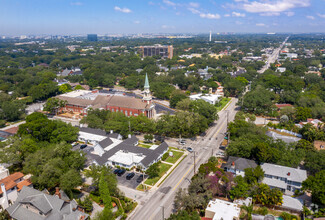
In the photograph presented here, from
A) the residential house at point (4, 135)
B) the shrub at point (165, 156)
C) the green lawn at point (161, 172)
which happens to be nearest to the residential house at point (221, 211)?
the green lawn at point (161, 172)

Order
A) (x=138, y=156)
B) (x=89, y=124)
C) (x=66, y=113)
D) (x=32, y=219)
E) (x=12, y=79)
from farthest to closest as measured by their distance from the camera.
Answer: (x=12, y=79) < (x=66, y=113) < (x=89, y=124) < (x=138, y=156) < (x=32, y=219)

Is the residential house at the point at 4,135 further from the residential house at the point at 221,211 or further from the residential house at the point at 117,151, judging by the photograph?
the residential house at the point at 221,211

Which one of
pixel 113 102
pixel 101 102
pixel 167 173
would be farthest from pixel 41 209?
pixel 101 102

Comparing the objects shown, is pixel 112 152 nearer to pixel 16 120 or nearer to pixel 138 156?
pixel 138 156

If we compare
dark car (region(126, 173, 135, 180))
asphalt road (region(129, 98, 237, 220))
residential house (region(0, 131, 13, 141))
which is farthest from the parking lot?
residential house (region(0, 131, 13, 141))

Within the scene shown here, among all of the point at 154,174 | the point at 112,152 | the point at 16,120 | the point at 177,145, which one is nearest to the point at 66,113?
the point at 16,120

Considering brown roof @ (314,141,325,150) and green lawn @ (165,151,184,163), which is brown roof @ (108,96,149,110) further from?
brown roof @ (314,141,325,150)
